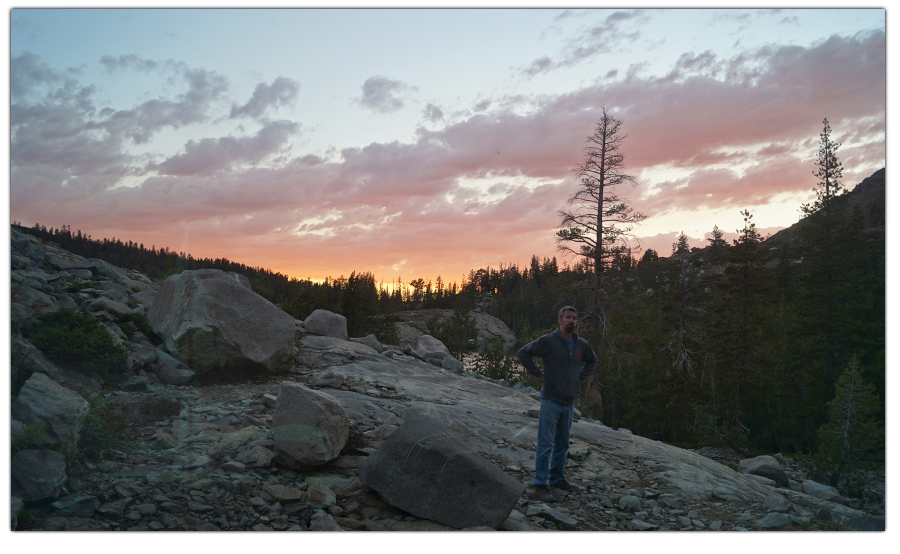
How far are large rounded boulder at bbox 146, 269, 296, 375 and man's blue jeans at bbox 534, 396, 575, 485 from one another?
5.92 meters

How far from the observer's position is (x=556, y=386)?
627 centimetres

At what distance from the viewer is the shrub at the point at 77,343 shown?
7211 millimetres

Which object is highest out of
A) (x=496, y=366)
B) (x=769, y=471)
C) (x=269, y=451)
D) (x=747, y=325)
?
(x=747, y=325)

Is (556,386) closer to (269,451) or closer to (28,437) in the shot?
(269,451)

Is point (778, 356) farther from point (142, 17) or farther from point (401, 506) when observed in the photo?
point (142, 17)

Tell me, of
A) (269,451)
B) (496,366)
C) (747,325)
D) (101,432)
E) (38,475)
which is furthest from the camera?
(496,366)

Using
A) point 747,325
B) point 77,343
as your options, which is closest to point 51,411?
point 77,343

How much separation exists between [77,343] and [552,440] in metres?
7.19

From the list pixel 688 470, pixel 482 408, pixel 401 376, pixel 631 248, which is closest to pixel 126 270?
pixel 401 376

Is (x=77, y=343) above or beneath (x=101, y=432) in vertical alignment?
above

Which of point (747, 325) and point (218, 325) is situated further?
point (747, 325)

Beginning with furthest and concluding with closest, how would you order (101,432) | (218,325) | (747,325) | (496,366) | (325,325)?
(496,366) < (747,325) < (325,325) < (218,325) < (101,432)

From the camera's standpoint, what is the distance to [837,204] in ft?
34.6

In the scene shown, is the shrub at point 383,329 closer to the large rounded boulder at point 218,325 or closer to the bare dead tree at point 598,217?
the bare dead tree at point 598,217
